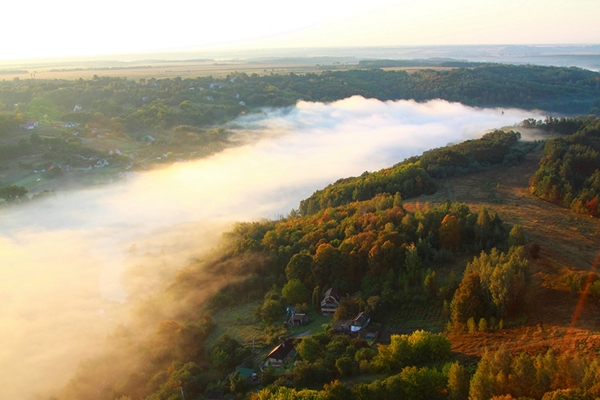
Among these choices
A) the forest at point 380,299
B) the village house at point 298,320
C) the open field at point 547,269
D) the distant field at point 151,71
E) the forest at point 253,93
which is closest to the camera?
the forest at point 380,299

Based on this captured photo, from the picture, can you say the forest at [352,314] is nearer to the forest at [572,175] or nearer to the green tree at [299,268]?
the green tree at [299,268]

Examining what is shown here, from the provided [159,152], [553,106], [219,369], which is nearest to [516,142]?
[219,369]

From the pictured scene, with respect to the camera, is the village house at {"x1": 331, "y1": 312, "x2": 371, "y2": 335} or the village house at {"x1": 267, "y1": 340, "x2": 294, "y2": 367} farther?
the village house at {"x1": 331, "y1": 312, "x2": 371, "y2": 335}

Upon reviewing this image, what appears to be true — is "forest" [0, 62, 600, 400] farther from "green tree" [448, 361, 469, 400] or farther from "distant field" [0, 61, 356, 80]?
"distant field" [0, 61, 356, 80]

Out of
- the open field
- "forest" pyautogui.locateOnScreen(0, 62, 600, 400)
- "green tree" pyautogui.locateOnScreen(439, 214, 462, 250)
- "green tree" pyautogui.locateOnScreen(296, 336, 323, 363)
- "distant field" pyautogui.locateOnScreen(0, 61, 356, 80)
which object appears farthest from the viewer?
"distant field" pyautogui.locateOnScreen(0, 61, 356, 80)

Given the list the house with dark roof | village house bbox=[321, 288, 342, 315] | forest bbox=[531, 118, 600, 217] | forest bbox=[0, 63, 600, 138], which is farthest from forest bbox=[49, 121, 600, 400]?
forest bbox=[0, 63, 600, 138]

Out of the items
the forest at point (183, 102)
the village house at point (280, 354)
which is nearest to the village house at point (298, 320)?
the village house at point (280, 354)
